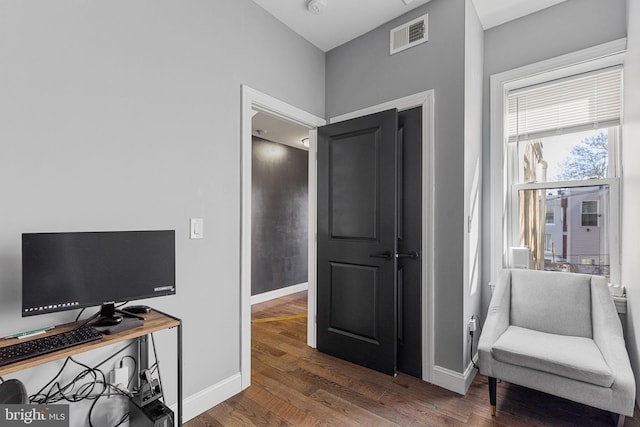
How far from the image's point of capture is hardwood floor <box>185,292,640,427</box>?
187 centimetres

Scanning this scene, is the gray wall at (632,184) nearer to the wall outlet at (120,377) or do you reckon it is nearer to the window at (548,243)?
the window at (548,243)

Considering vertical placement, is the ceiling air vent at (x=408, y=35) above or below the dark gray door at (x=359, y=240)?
above

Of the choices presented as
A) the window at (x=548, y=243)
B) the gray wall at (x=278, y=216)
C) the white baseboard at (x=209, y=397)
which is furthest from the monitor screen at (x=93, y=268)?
the gray wall at (x=278, y=216)

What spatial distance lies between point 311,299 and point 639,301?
2.31 metres

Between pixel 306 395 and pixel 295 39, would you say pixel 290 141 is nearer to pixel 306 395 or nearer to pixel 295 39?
pixel 295 39

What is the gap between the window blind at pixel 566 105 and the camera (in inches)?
90.9

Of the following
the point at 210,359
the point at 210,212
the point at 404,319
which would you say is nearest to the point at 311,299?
the point at 404,319

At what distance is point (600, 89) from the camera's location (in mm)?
2346

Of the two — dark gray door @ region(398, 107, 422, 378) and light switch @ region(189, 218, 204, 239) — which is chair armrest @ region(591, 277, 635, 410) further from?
light switch @ region(189, 218, 204, 239)

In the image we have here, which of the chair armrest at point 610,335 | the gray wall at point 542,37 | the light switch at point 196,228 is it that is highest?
the gray wall at point 542,37

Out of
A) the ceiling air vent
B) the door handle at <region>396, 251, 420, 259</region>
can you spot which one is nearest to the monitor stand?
the door handle at <region>396, 251, 420, 259</region>

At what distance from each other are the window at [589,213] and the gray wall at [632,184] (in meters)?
0.18

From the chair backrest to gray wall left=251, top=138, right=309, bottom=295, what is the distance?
3381mm

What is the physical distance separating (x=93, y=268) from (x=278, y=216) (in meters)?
3.69
